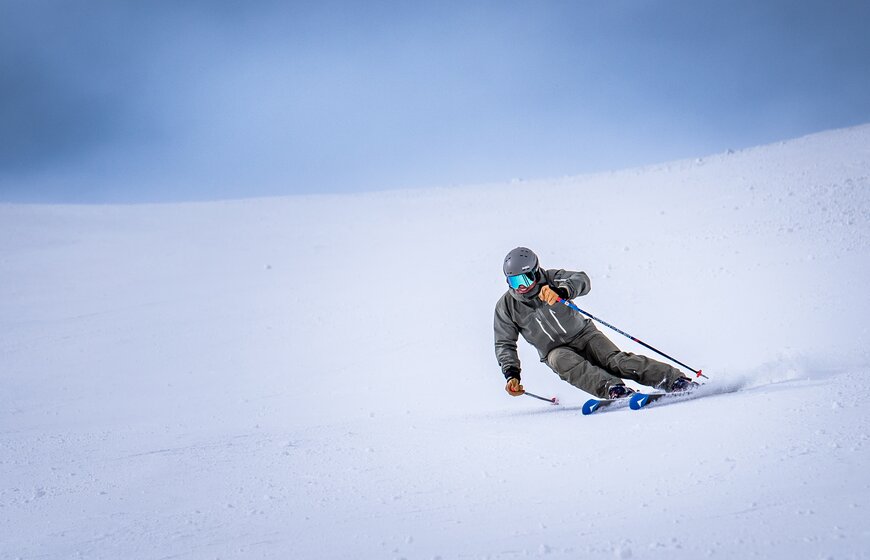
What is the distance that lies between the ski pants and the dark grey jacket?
90 mm

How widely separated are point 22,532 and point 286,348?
5649mm

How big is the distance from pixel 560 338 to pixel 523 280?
0.58 m

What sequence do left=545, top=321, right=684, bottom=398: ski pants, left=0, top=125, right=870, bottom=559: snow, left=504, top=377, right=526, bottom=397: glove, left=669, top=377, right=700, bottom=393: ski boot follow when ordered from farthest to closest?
left=504, top=377, right=526, bottom=397: glove → left=545, top=321, right=684, bottom=398: ski pants → left=669, top=377, right=700, bottom=393: ski boot → left=0, top=125, right=870, bottom=559: snow

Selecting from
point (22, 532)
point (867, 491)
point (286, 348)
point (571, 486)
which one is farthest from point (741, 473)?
point (286, 348)

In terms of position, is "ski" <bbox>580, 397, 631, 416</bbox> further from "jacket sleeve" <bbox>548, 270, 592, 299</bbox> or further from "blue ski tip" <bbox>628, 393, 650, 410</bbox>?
"jacket sleeve" <bbox>548, 270, 592, 299</bbox>

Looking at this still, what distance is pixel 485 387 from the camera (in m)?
7.12

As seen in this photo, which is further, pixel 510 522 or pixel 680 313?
pixel 680 313

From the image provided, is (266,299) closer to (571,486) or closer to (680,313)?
(680,313)

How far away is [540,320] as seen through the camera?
5.09 meters

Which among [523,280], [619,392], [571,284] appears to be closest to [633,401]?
[619,392]

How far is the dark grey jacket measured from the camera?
5.02 meters

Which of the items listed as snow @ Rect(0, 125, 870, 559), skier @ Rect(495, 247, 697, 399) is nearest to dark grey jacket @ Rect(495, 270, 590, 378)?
skier @ Rect(495, 247, 697, 399)

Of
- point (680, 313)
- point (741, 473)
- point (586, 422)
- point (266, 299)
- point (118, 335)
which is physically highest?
point (266, 299)

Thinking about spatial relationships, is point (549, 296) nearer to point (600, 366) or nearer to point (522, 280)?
point (522, 280)
